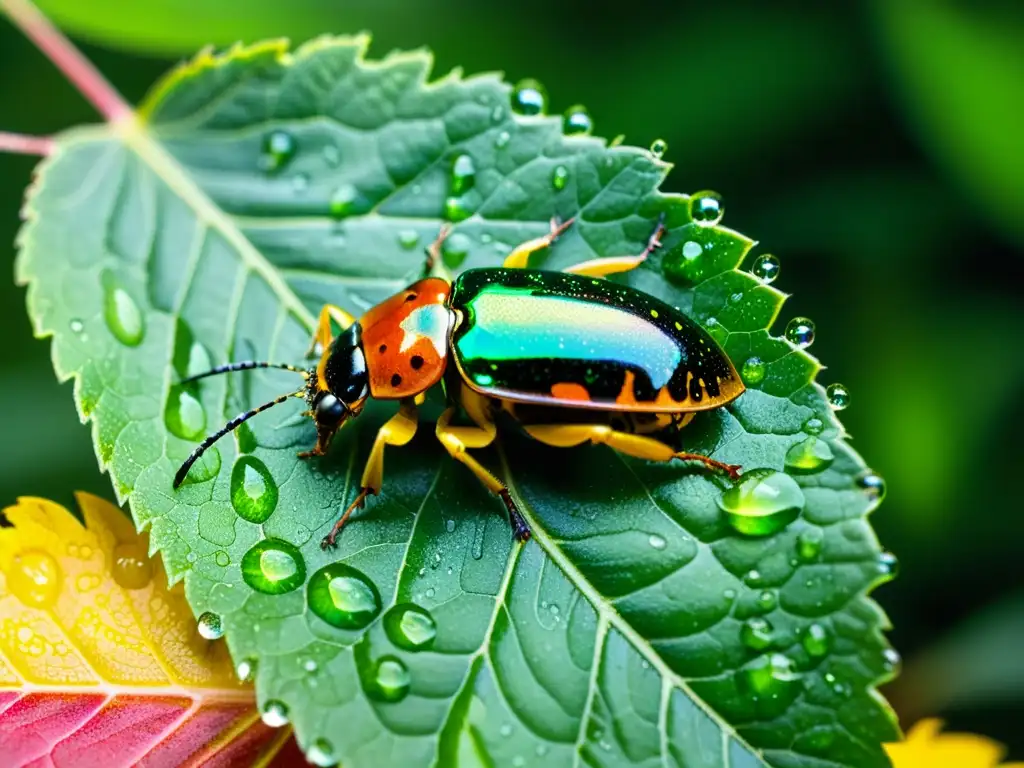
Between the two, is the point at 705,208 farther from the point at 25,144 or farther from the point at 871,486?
the point at 25,144

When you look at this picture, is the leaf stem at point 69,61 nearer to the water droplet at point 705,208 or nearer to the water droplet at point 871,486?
the water droplet at point 705,208

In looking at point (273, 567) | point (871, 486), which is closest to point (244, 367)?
point (273, 567)

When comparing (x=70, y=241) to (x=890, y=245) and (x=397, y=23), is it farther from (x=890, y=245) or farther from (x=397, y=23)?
A: (x=890, y=245)

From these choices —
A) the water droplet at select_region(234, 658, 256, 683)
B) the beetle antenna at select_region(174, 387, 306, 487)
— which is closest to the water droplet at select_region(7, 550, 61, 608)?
the beetle antenna at select_region(174, 387, 306, 487)

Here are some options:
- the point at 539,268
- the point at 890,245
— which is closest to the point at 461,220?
the point at 539,268

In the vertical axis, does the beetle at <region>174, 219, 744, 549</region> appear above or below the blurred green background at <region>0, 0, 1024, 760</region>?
below

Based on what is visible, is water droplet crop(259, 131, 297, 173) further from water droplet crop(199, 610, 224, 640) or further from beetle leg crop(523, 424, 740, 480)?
water droplet crop(199, 610, 224, 640)

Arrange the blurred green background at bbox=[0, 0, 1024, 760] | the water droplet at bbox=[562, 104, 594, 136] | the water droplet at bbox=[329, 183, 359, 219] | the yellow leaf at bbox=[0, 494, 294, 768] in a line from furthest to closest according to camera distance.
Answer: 1. the blurred green background at bbox=[0, 0, 1024, 760]
2. the water droplet at bbox=[329, 183, 359, 219]
3. the water droplet at bbox=[562, 104, 594, 136]
4. the yellow leaf at bbox=[0, 494, 294, 768]
